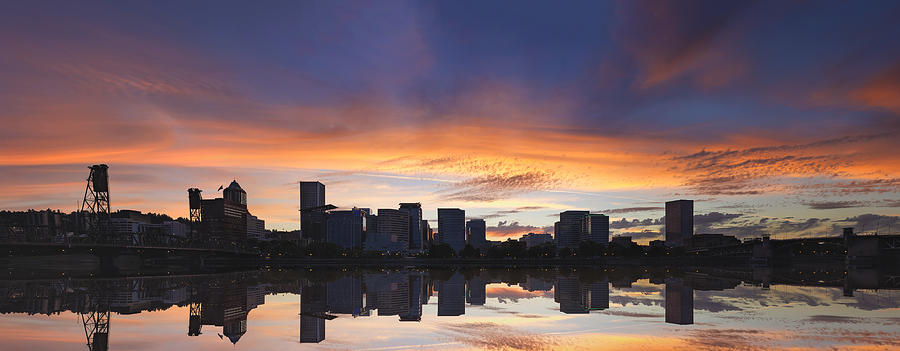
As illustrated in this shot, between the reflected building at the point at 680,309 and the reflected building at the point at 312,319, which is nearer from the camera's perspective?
the reflected building at the point at 312,319

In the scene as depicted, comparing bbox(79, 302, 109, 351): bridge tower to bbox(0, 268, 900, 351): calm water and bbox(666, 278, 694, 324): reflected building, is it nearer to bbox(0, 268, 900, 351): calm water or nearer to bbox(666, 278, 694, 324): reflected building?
bbox(0, 268, 900, 351): calm water

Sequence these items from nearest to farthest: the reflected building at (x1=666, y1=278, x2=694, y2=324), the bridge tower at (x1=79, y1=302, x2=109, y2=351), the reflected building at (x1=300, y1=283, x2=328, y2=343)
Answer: the bridge tower at (x1=79, y1=302, x2=109, y2=351), the reflected building at (x1=300, y1=283, x2=328, y2=343), the reflected building at (x1=666, y1=278, x2=694, y2=324)

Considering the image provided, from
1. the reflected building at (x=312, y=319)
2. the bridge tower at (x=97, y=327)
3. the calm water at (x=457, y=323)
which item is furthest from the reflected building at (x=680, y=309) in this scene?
the bridge tower at (x=97, y=327)

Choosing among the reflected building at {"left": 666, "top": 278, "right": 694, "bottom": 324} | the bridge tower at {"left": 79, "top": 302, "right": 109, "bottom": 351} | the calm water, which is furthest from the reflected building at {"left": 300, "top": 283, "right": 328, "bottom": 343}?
the reflected building at {"left": 666, "top": 278, "right": 694, "bottom": 324}

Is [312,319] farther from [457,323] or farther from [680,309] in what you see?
[680,309]

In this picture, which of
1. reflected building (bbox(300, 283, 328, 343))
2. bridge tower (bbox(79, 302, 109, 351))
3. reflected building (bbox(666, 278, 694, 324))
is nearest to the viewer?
bridge tower (bbox(79, 302, 109, 351))

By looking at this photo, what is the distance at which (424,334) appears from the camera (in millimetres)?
22328

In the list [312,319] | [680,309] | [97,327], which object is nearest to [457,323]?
[312,319]

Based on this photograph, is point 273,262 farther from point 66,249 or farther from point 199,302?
point 199,302

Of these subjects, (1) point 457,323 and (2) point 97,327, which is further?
(1) point 457,323

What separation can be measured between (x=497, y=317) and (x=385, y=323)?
5.18 meters

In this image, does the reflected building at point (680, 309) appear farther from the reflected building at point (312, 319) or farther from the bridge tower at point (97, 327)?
the bridge tower at point (97, 327)

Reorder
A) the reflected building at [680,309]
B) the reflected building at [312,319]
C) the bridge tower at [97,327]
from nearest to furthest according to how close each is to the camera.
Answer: the bridge tower at [97,327]
the reflected building at [312,319]
the reflected building at [680,309]

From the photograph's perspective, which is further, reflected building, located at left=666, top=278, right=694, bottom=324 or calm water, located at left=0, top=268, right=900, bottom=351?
reflected building, located at left=666, top=278, right=694, bottom=324
